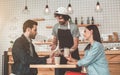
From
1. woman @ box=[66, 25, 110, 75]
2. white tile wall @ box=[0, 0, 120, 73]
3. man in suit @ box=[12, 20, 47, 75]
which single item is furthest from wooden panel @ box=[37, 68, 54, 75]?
woman @ box=[66, 25, 110, 75]

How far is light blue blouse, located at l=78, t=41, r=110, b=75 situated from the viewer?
3.31m

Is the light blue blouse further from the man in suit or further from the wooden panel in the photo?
the wooden panel

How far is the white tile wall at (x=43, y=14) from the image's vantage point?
7.38 metres

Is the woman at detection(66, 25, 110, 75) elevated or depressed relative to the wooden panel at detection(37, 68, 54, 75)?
elevated

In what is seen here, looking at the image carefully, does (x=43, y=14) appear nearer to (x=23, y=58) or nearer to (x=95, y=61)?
(x=23, y=58)

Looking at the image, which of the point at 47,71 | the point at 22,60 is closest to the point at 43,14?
the point at 47,71

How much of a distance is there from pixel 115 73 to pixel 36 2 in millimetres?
3015

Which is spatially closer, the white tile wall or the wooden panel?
the wooden panel

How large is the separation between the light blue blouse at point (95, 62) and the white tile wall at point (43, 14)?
409cm

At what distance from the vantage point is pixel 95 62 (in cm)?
335

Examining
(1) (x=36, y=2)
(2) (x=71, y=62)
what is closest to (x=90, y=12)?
(1) (x=36, y=2)

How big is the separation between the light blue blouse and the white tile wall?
4.09 m

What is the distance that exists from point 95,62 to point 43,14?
14.8ft

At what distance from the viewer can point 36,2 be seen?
303 inches
